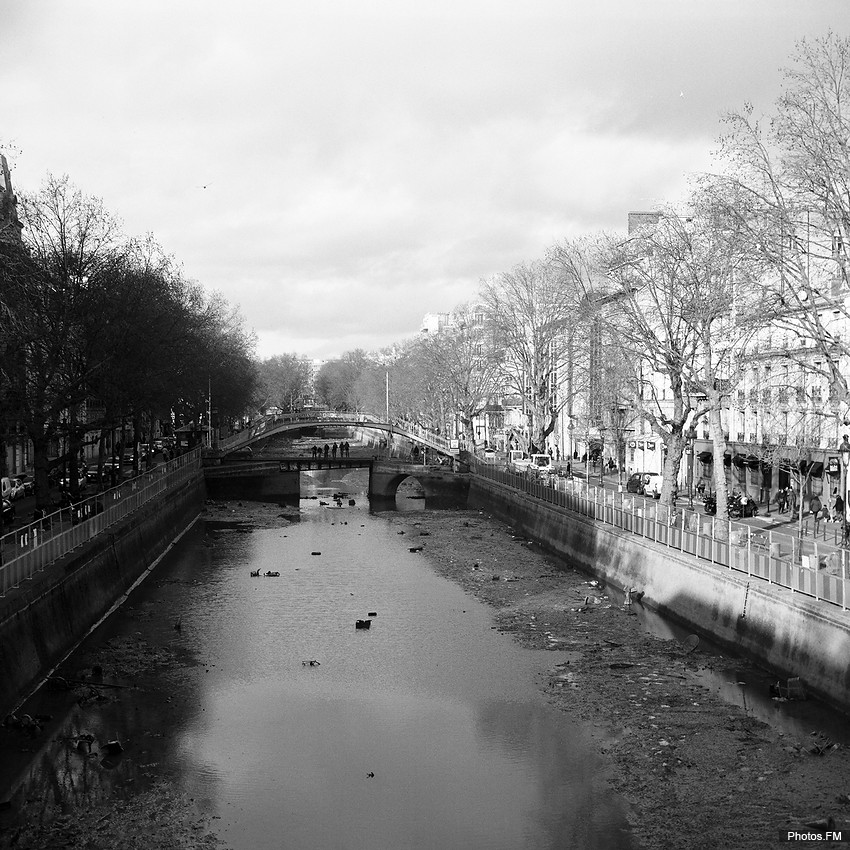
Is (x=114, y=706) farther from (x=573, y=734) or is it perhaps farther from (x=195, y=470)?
(x=195, y=470)

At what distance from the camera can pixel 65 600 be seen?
30906mm

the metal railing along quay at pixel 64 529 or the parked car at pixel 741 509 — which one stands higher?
the metal railing along quay at pixel 64 529

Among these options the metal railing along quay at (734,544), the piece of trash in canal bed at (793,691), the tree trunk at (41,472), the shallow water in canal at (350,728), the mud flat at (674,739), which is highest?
the tree trunk at (41,472)

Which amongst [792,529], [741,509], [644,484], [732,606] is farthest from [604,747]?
[644,484]

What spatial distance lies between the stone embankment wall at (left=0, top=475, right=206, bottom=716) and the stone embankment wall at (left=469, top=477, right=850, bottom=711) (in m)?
18.7

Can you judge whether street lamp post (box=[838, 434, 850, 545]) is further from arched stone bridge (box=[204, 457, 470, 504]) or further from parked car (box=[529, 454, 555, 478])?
arched stone bridge (box=[204, 457, 470, 504])

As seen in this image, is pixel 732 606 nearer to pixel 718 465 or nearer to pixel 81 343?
pixel 718 465

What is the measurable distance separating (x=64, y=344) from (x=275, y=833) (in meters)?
26.7

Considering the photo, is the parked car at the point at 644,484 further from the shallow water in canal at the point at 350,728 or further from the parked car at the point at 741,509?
the shallow water in canal at the point at 350,728

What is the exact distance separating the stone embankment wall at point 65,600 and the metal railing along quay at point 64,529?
1.04ft

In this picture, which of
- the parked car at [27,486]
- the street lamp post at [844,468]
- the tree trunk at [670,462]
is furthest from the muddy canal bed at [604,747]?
the parked car at [27,486]

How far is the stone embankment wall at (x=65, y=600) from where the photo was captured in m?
25.2

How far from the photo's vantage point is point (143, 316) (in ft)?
161

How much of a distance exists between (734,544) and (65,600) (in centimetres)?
1957
